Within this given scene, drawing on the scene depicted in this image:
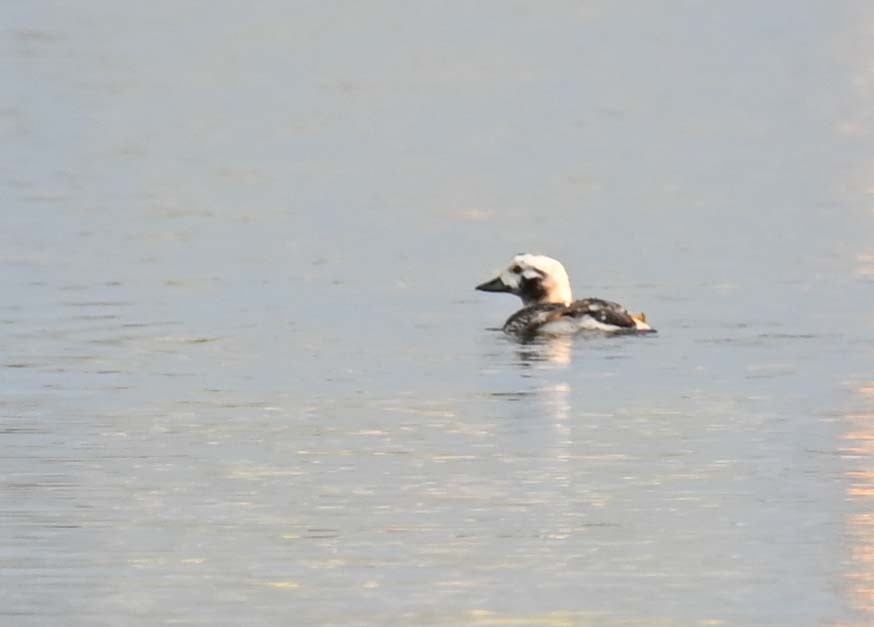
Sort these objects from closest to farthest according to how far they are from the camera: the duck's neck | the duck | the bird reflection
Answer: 1. the bird reflection
2. the duck
3. the duck's neck

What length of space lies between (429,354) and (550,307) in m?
1.92

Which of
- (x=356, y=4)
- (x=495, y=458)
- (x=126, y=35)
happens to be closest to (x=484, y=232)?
(x=495, y=458)

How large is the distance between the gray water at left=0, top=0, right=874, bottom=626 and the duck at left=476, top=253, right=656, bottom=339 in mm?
186

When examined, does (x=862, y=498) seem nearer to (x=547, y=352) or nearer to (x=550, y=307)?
(x=547, y=352)

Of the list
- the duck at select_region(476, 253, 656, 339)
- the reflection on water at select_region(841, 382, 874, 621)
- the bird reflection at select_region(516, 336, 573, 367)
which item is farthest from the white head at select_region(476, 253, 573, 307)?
the reflection on water at select_region(841, 382, 874, 621)

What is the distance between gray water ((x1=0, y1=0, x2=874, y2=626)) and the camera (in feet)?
35.2

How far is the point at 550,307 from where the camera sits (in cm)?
1888

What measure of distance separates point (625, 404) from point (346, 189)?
12114 mm

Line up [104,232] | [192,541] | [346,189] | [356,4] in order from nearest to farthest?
[192,541], [104,232], [346,189], [356,4]

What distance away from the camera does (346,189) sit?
26.9 meters

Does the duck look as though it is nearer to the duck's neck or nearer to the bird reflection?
the duck's neck

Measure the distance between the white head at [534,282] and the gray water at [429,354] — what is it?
24 cm

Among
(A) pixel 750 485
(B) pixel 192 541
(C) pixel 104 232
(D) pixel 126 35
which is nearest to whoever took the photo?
(B) pixel 192 541

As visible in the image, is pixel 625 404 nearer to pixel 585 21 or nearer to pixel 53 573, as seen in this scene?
pixel 53 573
